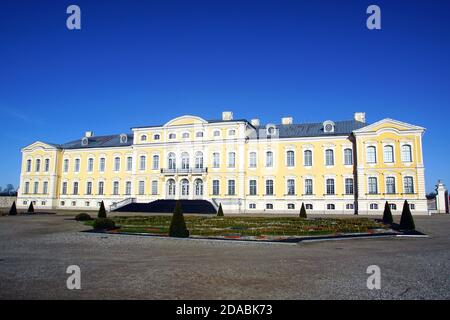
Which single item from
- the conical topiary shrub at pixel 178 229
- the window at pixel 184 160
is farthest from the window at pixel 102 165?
the conical topiary shrub at pixel 178 229

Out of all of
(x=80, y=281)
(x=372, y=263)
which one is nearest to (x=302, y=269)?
(x=372, y=263)

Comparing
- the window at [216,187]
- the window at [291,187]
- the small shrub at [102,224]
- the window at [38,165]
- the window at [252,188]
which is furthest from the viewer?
the window at [38,165]

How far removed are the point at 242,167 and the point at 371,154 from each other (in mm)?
13136

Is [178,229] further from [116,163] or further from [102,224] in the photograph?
[116,163]

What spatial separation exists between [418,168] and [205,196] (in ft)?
70.6

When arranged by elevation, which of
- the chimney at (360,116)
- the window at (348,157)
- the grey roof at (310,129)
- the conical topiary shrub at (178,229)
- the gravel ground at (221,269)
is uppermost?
the chimney at (360,116)

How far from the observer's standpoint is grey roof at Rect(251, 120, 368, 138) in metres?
37.5

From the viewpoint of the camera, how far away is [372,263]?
8.55 m

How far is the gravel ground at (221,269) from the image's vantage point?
5.84 meters

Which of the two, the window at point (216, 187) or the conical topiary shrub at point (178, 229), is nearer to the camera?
the conical topiary shrub at point (178, 229)

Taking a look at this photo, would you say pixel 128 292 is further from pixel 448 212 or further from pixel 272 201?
pixel 448 212

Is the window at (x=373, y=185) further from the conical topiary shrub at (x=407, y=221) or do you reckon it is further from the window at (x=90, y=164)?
the window at (x=90, y=164)

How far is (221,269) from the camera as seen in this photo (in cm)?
774

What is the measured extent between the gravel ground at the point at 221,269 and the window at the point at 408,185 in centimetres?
2242
